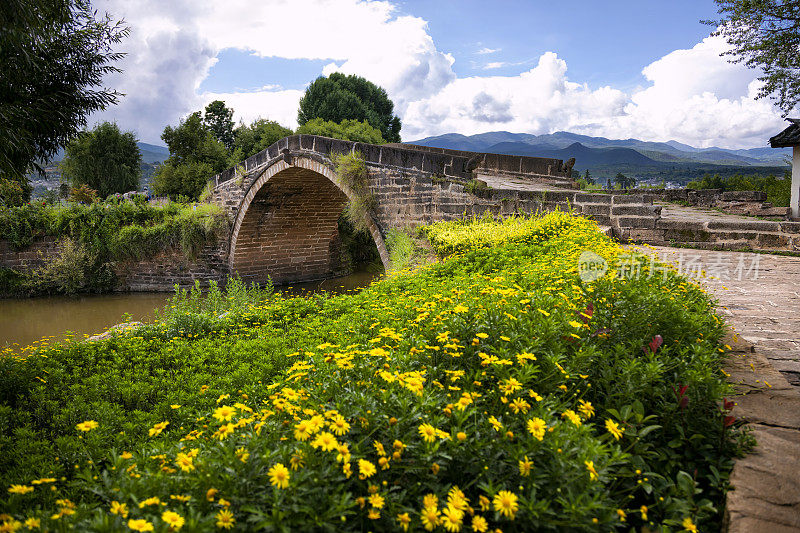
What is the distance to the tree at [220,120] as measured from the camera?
91.6 feet

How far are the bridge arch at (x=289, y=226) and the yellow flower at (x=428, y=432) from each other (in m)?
9.56

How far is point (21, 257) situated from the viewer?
42.1 feet

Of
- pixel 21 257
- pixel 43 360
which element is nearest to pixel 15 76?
pixel 43 360

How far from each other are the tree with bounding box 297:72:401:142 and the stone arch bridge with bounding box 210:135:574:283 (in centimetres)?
1630

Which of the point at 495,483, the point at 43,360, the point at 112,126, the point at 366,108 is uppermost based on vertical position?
the point at 366,108

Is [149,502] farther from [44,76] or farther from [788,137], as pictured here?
[788,137]

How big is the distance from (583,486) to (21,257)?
1597 centimetres

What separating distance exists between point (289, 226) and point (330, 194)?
185cm

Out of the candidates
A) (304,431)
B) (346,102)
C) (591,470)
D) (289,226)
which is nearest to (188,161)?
(289,226)

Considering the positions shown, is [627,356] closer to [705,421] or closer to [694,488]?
[705,421]

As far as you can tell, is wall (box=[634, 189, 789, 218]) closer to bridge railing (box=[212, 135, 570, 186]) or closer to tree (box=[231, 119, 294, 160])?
bridge railing (box=[212, 135, 570, 186])

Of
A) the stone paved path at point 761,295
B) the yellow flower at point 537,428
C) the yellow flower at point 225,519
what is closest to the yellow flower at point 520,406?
the yellow flower at point 537,428

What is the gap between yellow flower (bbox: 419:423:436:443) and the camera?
143 centimetres

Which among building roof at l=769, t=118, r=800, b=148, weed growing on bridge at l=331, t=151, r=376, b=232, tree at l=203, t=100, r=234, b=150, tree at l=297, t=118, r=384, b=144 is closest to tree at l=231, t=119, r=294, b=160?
tree at l=297, t=118, r=384, b=144
